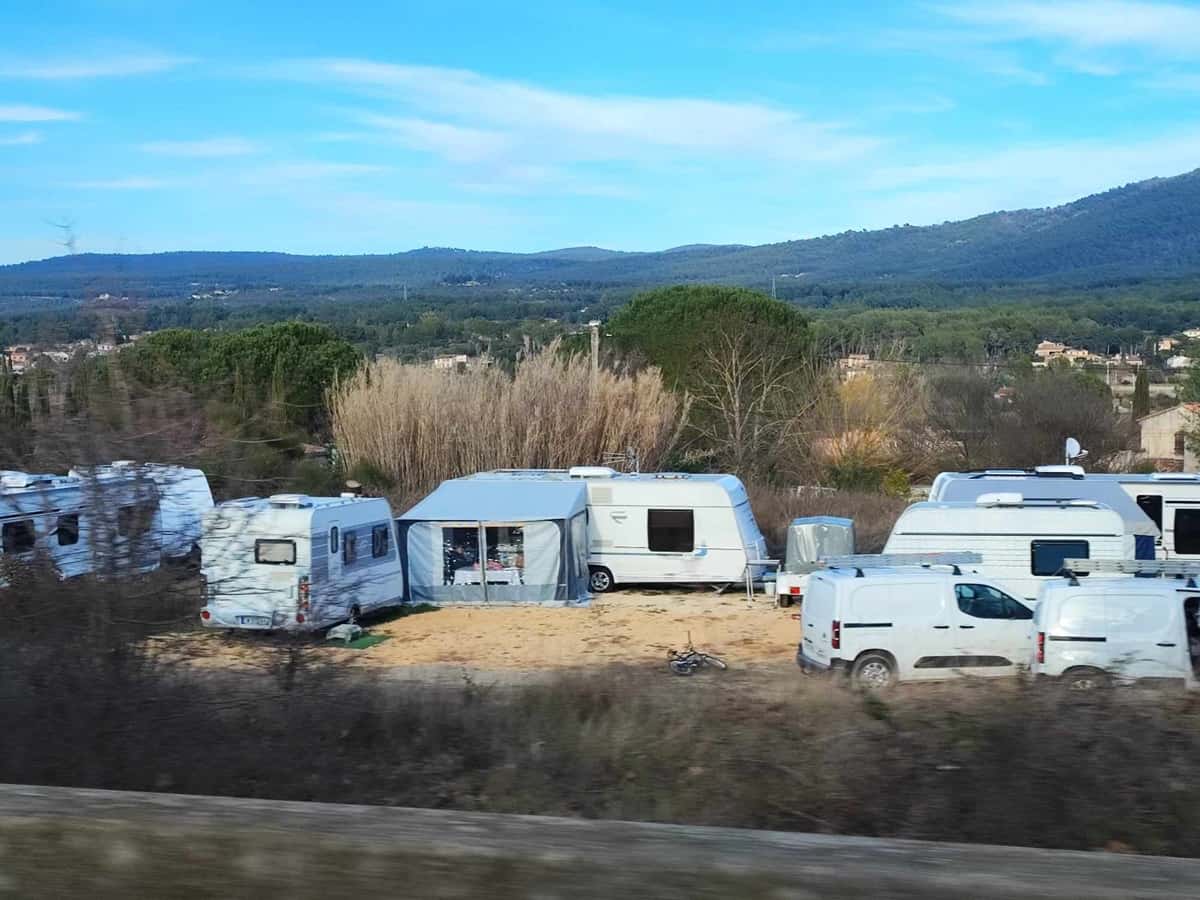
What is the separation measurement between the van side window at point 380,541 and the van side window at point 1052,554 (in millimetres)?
10528

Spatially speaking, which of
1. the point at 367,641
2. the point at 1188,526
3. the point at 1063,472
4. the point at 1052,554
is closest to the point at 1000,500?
the point at 1052,554

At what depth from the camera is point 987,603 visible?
46.9ft

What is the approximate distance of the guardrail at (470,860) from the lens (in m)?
2.50

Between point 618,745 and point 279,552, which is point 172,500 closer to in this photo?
point 618,745

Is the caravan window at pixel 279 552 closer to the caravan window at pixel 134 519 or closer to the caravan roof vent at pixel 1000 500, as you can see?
the caravan roof vent at pixel 1000 500

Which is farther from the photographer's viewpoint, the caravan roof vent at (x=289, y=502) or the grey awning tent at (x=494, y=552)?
the grey awning tent at (x=494, y=552)

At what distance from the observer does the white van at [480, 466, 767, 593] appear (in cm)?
2298

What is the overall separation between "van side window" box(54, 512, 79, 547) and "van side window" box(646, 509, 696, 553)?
54.5 ft

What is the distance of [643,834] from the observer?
2.70 meters

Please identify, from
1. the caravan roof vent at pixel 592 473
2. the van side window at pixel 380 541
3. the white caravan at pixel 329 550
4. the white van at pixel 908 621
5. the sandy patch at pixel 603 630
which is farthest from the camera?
Result: the caravan roof vent at pixel 592 473

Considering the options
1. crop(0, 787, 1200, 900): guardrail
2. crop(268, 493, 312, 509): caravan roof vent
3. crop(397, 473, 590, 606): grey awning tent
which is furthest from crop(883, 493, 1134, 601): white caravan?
crop(0, 787, 1200, 900): guardrail

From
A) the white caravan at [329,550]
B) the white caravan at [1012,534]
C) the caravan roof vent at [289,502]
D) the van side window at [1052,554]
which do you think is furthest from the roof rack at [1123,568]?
the caravan roof vent at [289,502]

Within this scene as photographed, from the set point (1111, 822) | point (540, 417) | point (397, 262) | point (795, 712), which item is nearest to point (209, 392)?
point (795, 712)

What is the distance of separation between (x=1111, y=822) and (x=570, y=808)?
1936 mm
